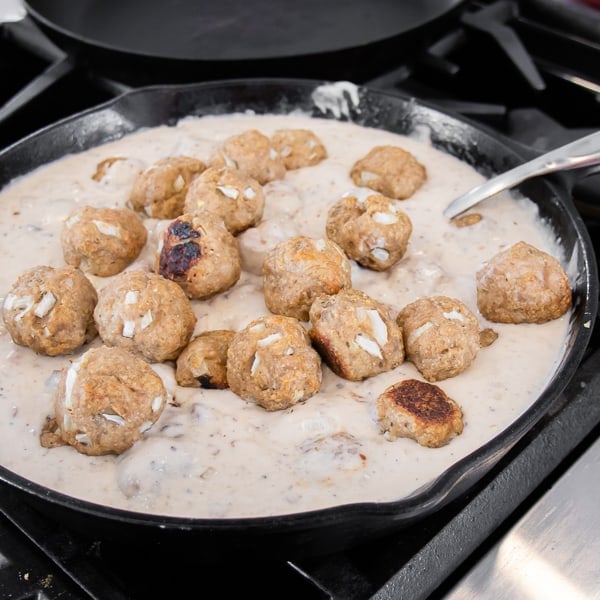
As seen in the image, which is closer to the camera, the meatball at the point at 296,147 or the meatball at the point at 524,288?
the meatball at the point at 524,288

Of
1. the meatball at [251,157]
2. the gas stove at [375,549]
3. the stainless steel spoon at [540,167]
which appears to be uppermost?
the stainless steel spoon at [540,167]

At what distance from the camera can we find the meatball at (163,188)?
2.08 meters

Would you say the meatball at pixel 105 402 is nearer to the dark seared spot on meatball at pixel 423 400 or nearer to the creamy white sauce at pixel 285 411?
the creamy white sauce at pixel 285 411

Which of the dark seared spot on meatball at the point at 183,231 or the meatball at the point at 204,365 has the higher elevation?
the dark seared spot on meatball at the point at 183,231

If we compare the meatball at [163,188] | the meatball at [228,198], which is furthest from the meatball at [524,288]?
the meatball at [163,188]

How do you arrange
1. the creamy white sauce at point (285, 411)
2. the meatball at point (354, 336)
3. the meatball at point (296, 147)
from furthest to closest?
the meatball at point (296, 147) → the meatball at point (354, 336) → the creamy white sauce at point (285, 411)

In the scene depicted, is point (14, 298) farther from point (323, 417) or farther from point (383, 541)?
point (383, 541)

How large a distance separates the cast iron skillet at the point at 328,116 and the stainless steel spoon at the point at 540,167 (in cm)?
6

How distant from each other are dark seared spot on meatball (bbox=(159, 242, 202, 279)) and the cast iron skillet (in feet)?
2.01

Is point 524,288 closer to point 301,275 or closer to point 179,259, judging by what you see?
point 301,275

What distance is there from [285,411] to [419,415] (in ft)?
0.87

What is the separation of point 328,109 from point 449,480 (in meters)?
1.51

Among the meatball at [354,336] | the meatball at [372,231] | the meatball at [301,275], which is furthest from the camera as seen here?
the meatball at [372,231]

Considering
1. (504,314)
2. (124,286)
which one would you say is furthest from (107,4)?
(504,314)
